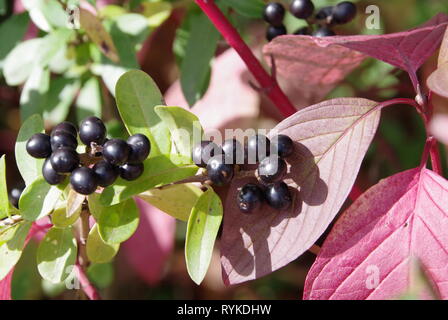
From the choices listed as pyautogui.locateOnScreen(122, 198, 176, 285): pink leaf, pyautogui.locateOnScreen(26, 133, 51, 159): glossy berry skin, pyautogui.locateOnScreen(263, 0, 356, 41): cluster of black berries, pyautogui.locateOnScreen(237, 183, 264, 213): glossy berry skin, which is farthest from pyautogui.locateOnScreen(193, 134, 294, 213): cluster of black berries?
pyautogui.locateOnScreen(122, 198, 176, 285): pink leaf

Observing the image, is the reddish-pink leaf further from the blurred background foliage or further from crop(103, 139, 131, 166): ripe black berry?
the blurred background foliage

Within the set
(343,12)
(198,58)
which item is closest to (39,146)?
(198,58)

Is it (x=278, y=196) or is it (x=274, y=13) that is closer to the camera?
(x=278, y=196)

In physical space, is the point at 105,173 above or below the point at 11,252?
above

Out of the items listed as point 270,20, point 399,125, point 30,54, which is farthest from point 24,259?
point 399,125

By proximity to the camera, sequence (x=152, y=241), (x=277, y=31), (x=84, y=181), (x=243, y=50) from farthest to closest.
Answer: (x=152, y=241)
(x=277, y=31)
(x=243, y=50)
(x=84, y=181)

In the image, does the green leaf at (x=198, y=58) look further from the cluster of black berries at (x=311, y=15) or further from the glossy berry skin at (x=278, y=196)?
the glossy berry skin at (x=278, y=196)

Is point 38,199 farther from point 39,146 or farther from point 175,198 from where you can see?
point 175,198

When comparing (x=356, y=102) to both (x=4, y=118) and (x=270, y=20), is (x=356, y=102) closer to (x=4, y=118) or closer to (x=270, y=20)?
(x=270, y=20)
